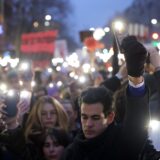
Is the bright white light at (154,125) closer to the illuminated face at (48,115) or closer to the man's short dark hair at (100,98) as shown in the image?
the man's short dark hair at (100,98)

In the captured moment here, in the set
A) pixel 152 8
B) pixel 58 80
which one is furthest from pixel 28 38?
pixel 152 8

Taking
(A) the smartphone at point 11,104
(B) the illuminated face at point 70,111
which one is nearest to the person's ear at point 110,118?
(A) the smartphone at point 11,104

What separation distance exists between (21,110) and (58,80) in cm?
811

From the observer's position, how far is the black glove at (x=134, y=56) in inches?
132

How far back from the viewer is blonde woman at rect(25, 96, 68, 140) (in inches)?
215

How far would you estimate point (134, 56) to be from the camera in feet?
11.0

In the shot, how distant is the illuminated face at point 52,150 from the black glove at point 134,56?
163cm

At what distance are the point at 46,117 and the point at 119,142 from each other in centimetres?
198

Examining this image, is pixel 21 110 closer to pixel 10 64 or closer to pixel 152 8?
pixel 10 64

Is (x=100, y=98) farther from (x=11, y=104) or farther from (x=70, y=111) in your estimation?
(x=70, y=111)

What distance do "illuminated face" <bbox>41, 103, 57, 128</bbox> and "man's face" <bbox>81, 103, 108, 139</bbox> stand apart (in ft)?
5.77

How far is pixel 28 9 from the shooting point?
50.5 meters

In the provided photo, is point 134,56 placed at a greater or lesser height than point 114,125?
greater

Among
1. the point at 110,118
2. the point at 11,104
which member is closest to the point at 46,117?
the point at 11,104
